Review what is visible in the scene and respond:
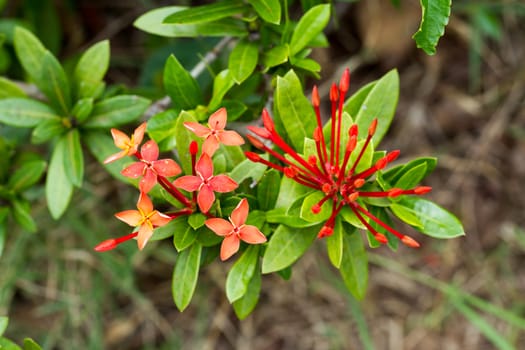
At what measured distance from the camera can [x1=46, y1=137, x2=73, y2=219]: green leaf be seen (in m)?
1.70

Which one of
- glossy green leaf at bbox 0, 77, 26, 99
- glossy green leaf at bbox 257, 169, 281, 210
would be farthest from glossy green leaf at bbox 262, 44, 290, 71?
glossy green leaf at bbox 0, 77, 26, 99

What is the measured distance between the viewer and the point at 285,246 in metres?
1.40

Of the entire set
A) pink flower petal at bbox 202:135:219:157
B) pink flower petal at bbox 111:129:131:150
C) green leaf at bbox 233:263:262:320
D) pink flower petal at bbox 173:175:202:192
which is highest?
pink flower petal at bbox 202:135:219:157

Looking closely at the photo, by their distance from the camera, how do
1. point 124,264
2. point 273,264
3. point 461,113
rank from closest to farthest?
point 273,264 → point 124,264 → point 461,113

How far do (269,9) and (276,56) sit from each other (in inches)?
4.1

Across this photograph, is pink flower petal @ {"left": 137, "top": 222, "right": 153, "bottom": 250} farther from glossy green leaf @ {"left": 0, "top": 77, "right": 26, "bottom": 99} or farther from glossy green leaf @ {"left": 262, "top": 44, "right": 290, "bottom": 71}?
glossy green leaf @ {"left": 0, "top": 77, "right": 26, "bottom": 99}

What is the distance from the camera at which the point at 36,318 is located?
2.84 meters

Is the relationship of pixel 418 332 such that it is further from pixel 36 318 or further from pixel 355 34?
pixel 36 318

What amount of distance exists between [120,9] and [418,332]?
1.90 metres

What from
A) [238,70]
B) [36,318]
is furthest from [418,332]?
[238,70]

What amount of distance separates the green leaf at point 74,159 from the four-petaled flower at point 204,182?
→ 52 cm

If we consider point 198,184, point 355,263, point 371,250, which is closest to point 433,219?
point 355,263

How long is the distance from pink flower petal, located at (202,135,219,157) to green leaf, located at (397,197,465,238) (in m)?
0.45

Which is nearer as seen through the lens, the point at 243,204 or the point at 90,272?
the point at 243,204
